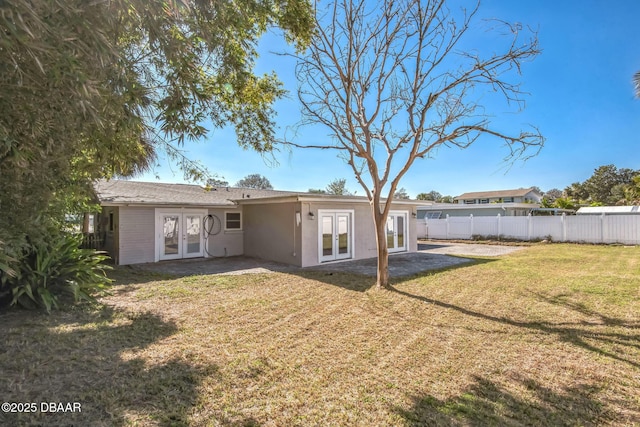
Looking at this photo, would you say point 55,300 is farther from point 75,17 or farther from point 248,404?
point 75,17

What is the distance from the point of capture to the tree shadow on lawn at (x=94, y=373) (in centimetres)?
266

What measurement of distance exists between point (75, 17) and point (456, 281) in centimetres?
869

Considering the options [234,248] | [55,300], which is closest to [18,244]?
[55,300]

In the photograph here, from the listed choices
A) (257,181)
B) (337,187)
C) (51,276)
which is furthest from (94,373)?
(257,181)

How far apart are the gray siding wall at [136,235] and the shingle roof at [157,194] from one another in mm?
531

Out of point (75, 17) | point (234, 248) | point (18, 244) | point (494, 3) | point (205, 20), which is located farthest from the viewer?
point (234, 248)

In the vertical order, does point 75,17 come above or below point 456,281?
above

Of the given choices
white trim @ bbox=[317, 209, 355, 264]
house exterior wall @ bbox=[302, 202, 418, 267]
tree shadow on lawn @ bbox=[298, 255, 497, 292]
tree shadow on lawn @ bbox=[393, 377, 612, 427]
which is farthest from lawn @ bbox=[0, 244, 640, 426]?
white trim @ bbox=[317, 209, 355, 264]

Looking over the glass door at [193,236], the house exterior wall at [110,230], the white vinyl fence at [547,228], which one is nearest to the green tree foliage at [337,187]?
the white vinyl fence at [547,228]

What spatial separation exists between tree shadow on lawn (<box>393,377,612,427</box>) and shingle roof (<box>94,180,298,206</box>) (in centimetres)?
986

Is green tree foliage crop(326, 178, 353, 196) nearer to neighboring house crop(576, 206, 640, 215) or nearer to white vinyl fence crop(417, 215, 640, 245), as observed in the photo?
white vinyl fence crop(417, 215, 640, 245)

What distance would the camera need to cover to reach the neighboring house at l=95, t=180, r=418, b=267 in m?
11.2

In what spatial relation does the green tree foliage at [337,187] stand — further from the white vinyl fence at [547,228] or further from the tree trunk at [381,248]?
the tree trunk at [381,248]

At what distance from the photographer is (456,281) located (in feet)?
27.2
